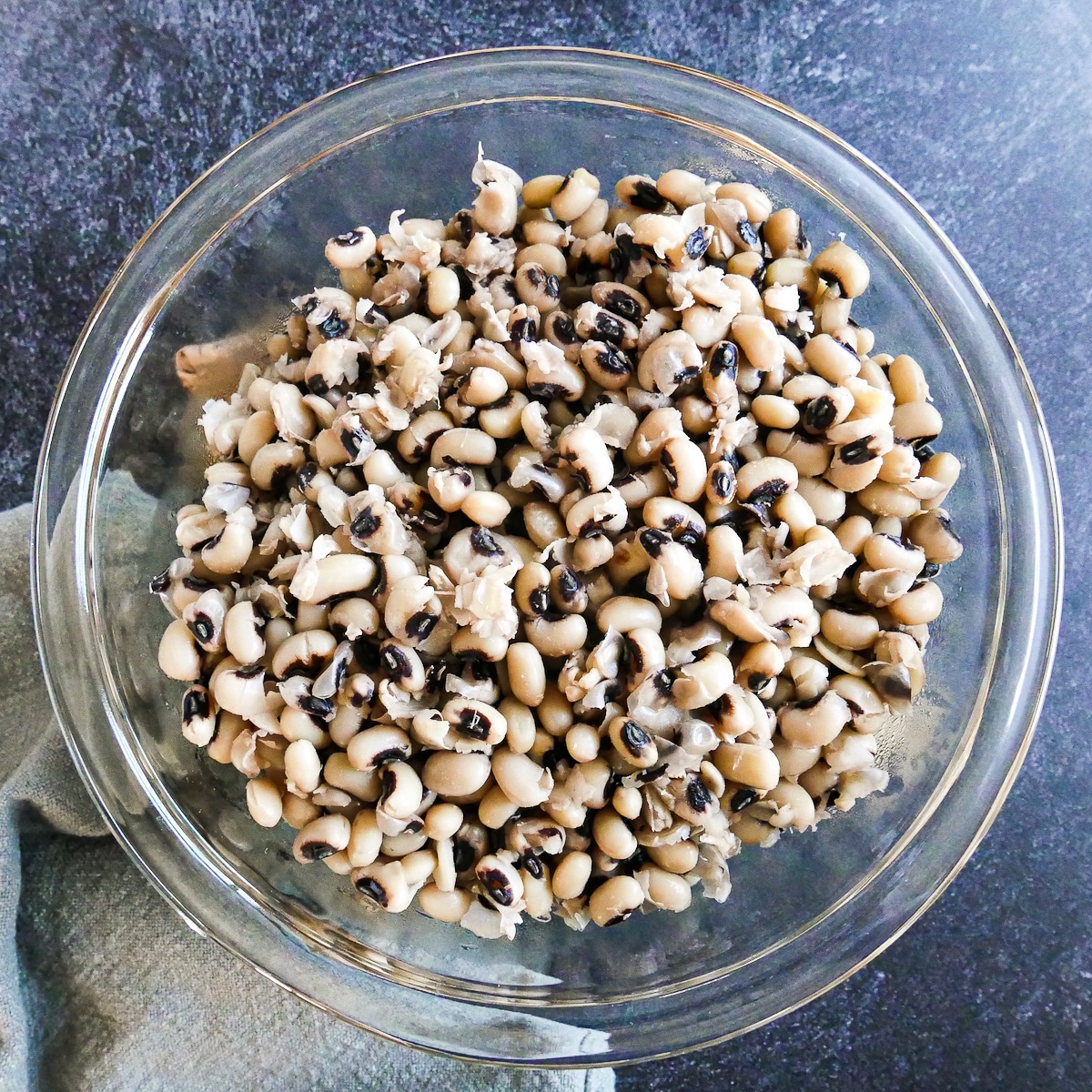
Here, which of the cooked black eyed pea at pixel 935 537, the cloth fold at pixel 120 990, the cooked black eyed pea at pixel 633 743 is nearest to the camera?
the cooked black eyed pea at pixel 633 743

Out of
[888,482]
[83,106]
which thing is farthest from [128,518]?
[888,482]

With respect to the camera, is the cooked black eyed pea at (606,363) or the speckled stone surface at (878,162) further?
the speckled stone surface at (878,162)

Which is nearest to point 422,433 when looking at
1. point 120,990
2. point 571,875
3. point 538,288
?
point 538,288

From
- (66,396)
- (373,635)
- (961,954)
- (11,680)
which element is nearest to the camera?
(373,635)

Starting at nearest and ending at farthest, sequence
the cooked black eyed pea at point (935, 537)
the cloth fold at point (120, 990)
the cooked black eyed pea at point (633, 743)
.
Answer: the cooked black eyed pea at point (633, 743) < the cooked black eyed pea at point (935, 537) < the cloth fold at point (120, 990)

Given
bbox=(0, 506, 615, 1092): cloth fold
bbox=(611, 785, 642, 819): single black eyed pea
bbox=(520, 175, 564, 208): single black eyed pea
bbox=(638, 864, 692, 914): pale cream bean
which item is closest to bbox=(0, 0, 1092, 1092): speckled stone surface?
bbox=(0, 506, 615, 1092): cloth fold

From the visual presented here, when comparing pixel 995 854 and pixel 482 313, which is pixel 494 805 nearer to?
pixel 482 313

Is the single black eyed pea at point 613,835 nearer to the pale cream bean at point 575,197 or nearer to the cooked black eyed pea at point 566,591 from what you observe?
the cooked black eyed pea at point 566,591

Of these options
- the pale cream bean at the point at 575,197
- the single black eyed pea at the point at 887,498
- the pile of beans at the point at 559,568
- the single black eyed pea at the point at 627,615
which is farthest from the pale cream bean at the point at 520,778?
the pale cream bean at the point at 575,197
